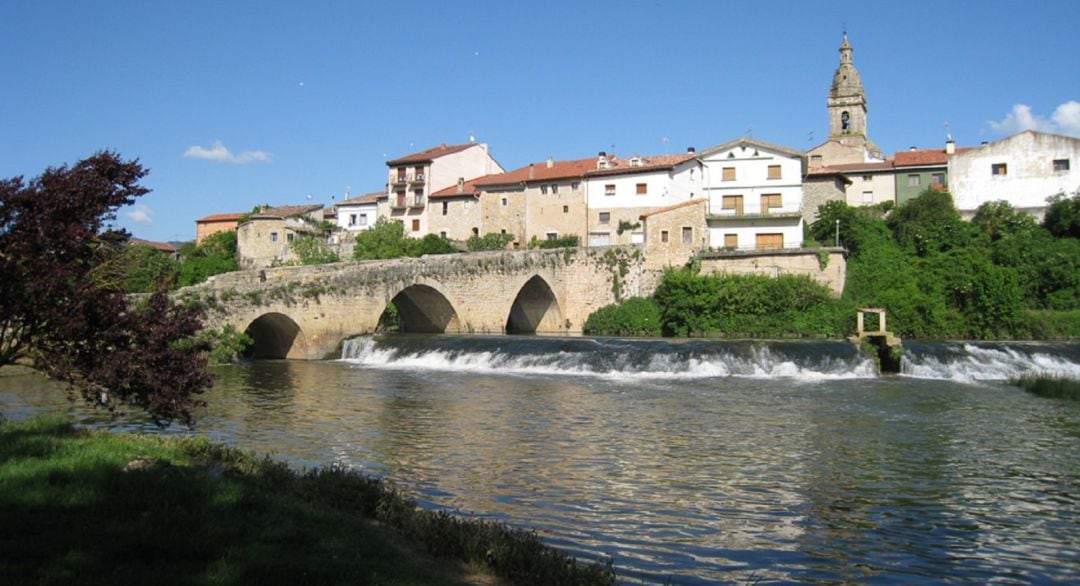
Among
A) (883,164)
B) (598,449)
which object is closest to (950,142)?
(883,164)

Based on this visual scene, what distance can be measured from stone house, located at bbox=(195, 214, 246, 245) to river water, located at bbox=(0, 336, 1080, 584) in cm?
5013

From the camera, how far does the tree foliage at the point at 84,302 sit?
9359mm

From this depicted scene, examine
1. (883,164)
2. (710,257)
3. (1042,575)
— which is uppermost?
(883,164)

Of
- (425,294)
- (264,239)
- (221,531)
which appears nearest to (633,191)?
(425,294)

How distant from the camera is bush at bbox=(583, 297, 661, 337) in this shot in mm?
42000

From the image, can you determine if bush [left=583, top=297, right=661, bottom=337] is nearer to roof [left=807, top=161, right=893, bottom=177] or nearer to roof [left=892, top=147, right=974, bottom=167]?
roof [left=807, top=161, right=893, bottom=177]

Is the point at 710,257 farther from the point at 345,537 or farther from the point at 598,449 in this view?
the point at 345,537

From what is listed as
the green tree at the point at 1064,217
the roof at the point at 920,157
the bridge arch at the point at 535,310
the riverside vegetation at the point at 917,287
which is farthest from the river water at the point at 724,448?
the roof at the point at 920,157

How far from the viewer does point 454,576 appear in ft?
22.4

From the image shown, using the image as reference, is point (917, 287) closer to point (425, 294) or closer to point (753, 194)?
point (753, 194)

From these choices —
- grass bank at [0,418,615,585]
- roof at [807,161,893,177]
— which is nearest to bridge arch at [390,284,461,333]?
roof at [807,161,893,177]

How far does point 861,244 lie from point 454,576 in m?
40.1

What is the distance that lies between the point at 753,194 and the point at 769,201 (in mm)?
1023

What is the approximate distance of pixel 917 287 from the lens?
39.1m
